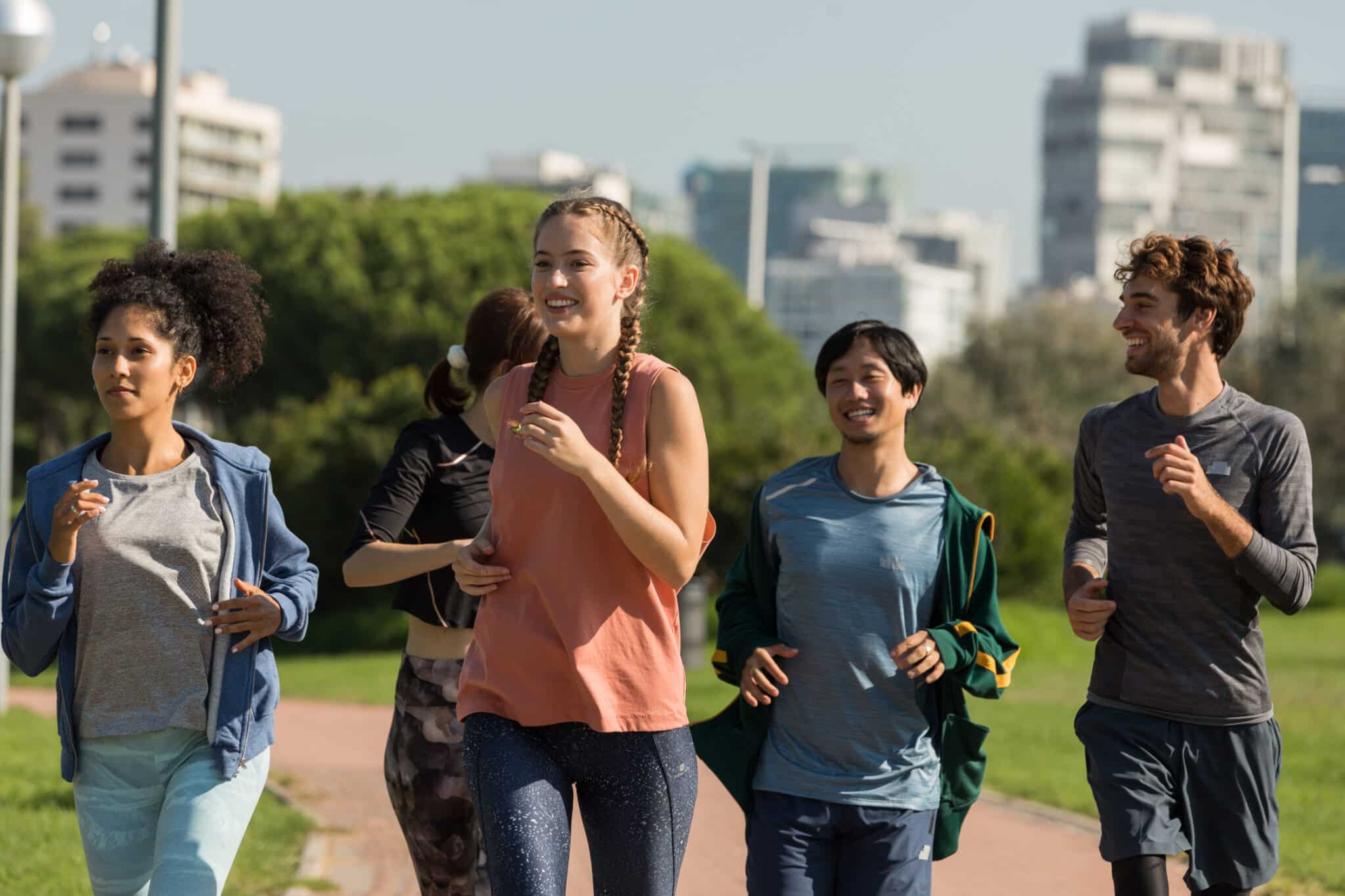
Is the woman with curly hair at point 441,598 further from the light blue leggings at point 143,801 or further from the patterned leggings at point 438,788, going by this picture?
the light blue leggings at point 143,801

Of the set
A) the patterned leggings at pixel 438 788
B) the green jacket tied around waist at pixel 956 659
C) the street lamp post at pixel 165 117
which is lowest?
the patterned leggings at pixel 438 788

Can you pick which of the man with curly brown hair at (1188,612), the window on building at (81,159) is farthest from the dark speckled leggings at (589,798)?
the window on building at (81,159)

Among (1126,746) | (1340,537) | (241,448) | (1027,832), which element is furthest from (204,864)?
→ (1340,537)

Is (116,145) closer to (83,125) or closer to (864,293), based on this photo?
(83,125)

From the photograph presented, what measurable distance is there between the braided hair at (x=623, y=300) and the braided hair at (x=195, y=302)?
75 cm

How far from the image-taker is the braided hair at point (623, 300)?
387cm

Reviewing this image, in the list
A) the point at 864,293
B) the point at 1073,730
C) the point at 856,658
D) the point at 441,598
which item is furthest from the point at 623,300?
the point at 864,293

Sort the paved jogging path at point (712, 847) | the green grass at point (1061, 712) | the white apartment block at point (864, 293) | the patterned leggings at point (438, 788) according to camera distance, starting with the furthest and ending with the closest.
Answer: the white apartment block at point (864, 293)
the green grass at point (1061, 712)
the paved jogging path at point (712, 847)
the patterned leggings at point (438, 788)

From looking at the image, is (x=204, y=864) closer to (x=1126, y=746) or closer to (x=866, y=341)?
(x=866, y=341)

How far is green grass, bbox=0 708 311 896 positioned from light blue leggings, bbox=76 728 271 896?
2368mm

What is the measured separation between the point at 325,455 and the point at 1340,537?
41986 millimetres

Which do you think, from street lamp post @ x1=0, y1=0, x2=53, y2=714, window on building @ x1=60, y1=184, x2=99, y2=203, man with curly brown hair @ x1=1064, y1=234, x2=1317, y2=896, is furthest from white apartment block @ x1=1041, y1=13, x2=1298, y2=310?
man with curly brown hair @ x1=1064, y1=234, x2=1317, y2=896

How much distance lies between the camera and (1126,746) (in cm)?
463

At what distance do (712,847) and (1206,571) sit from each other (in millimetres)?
4597
